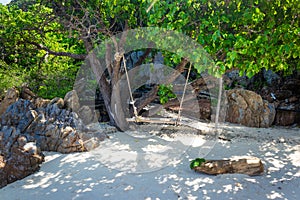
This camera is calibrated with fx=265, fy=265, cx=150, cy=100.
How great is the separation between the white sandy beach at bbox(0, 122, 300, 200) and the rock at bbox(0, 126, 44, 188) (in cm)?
12

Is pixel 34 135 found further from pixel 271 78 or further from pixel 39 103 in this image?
pixel 271 78

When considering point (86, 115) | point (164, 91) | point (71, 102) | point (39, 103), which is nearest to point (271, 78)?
point (164, 91)

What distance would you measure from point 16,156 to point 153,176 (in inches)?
75.7

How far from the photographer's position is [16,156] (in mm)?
3676

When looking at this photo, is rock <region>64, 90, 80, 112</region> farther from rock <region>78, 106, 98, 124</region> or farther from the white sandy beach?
the white sandy beach

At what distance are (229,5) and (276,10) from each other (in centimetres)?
79

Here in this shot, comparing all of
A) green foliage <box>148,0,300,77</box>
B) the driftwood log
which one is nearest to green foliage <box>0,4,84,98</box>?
green foliage <box>148,0,300,77</box>

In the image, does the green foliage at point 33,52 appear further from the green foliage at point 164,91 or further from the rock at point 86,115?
the green foliage at point 164,91

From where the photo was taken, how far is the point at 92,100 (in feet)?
24.7

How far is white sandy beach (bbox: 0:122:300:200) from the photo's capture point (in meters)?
3.21

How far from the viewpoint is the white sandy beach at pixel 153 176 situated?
10.5 feet

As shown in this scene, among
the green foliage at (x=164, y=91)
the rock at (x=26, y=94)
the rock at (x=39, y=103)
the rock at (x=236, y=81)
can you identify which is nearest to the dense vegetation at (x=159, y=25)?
the rock at (x=26, y=94)

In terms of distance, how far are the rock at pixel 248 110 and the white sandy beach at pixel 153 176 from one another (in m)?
2.36

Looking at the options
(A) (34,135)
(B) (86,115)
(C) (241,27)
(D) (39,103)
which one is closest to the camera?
(C) (241,27)
